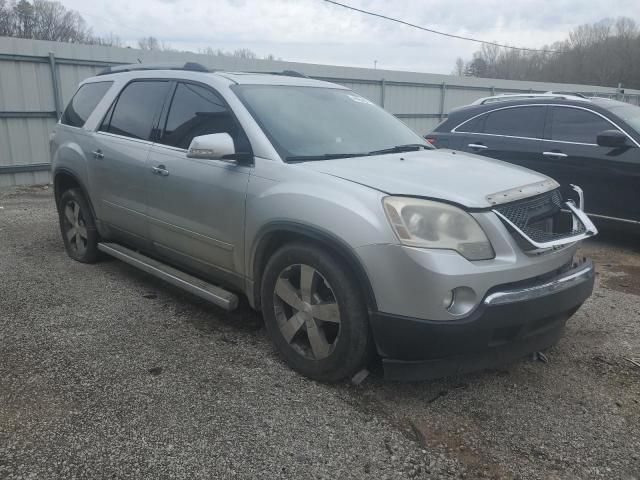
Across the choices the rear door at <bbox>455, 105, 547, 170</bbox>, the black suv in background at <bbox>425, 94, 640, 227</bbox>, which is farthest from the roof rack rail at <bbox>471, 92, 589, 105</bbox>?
the rear door at <bbox>455, 105, 547, 170</bbox>

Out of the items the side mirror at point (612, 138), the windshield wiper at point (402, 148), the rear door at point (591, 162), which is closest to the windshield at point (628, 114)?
the rear door at point (591, 162)

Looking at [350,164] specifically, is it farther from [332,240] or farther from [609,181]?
[609,181]

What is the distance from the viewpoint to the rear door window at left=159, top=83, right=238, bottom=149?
3.66m

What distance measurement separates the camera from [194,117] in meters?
3.92

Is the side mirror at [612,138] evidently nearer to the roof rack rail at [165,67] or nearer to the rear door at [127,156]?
the roof rack rail at [165,67]

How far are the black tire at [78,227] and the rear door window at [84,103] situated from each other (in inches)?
27.1

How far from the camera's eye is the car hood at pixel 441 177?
109 inches

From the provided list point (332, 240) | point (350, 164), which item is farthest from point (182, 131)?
point (332, 240)

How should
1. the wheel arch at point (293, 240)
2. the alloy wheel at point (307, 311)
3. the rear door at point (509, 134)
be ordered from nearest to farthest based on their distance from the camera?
the wheel arch at point (293, 240) → the alloy wheel at point (307, 311) → the rear door at point (509, 134)

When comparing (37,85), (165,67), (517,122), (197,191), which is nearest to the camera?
(197,191)

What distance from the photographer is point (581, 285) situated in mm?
2998

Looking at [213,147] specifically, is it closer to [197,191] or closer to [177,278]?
[197,191]

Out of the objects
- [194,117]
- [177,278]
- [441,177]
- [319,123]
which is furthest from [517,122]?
[177,278]

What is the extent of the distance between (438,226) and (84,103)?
408cm
